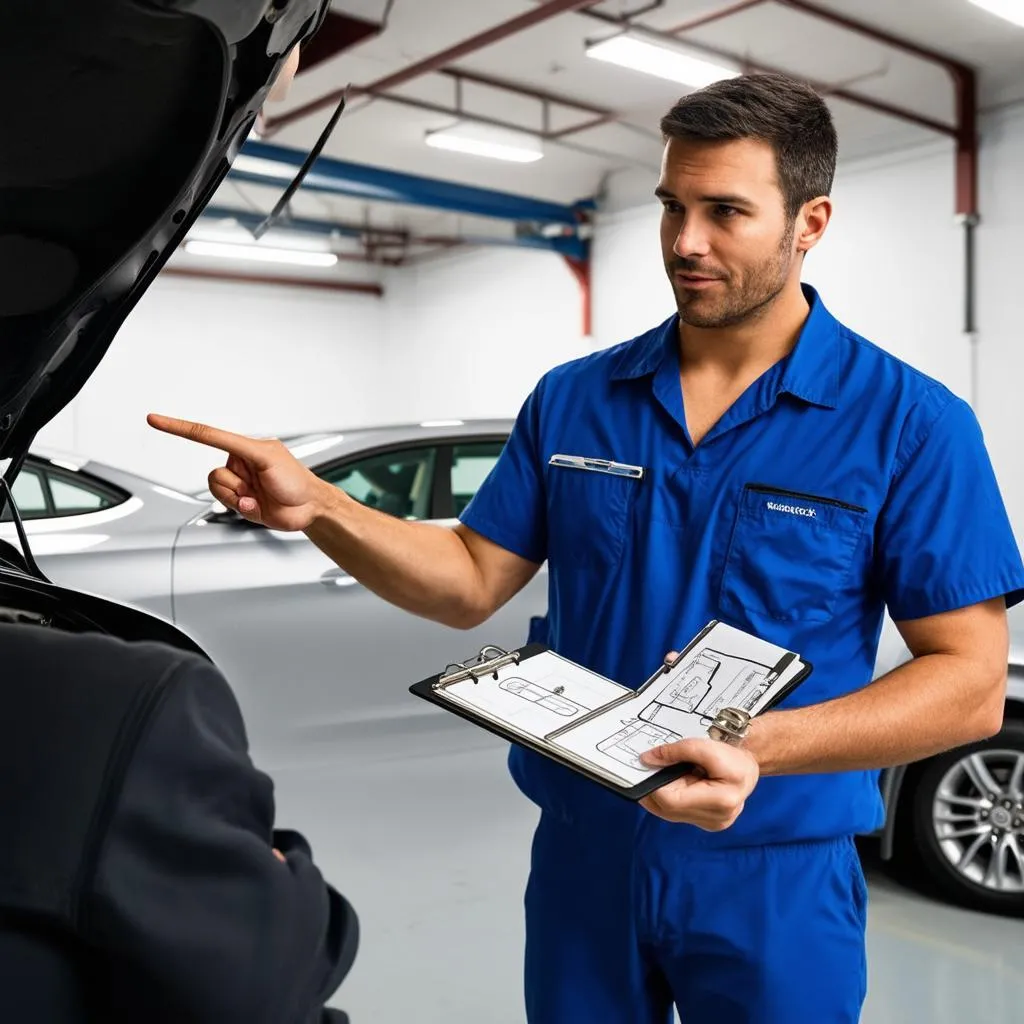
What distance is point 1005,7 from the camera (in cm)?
571

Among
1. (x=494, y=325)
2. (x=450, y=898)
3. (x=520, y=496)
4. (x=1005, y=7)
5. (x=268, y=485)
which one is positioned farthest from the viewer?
(x=494, y=325)

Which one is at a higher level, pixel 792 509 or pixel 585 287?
pixel 585 287

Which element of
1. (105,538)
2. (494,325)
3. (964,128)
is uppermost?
(964,128)

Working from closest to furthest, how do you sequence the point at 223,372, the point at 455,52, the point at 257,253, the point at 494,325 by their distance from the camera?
the point at 455,52 → the point at 257,253 → the point at 494,325 → the point at 223,372

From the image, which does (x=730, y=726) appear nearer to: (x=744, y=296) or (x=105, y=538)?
(x=744, y=296)

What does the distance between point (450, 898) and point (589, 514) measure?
1.88 metres

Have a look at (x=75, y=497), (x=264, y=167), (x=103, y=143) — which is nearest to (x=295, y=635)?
(x=75, y=497)

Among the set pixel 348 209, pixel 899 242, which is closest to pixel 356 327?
pixel 348 209

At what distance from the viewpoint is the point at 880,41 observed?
717cm

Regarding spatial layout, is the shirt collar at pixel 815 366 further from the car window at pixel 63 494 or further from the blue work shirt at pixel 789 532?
the car window at pixel 63 494

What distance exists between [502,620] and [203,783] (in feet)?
9.51

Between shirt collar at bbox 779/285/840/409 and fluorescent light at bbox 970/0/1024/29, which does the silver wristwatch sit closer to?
shirt collar at bbox 779/285/840/409

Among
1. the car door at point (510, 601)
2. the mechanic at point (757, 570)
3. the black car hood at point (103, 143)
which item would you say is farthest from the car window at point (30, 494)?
the black car hood at point (103, 143)

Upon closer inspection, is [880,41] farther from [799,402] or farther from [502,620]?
[799,402]
